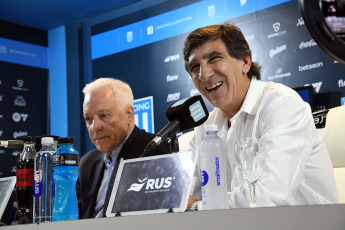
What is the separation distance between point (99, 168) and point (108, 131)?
21 centimetres

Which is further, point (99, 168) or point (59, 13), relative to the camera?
point (59, 13)

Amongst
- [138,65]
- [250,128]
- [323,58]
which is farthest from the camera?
[138,65]

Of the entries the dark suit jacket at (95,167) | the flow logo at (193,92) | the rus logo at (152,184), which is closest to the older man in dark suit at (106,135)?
the dark suit jacket at (95,167)

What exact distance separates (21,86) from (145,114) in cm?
181

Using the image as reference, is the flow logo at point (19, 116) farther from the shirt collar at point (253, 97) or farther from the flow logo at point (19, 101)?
the shirt collar at point (253, 97)

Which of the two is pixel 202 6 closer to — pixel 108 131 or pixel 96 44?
pixel 96 44

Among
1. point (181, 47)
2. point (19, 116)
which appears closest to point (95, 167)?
point (181, 47)

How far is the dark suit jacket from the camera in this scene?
2590 mm

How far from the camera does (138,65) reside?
5.36 meters

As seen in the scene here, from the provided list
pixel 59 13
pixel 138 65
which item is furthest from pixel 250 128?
pixel 59 13

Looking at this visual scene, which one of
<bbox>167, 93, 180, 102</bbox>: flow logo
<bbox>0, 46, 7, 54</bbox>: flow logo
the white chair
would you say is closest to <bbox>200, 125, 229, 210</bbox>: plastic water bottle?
the white chair

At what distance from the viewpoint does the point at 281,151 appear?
5.25 ft

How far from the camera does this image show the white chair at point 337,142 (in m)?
2.27

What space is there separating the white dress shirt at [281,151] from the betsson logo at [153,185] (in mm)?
303
